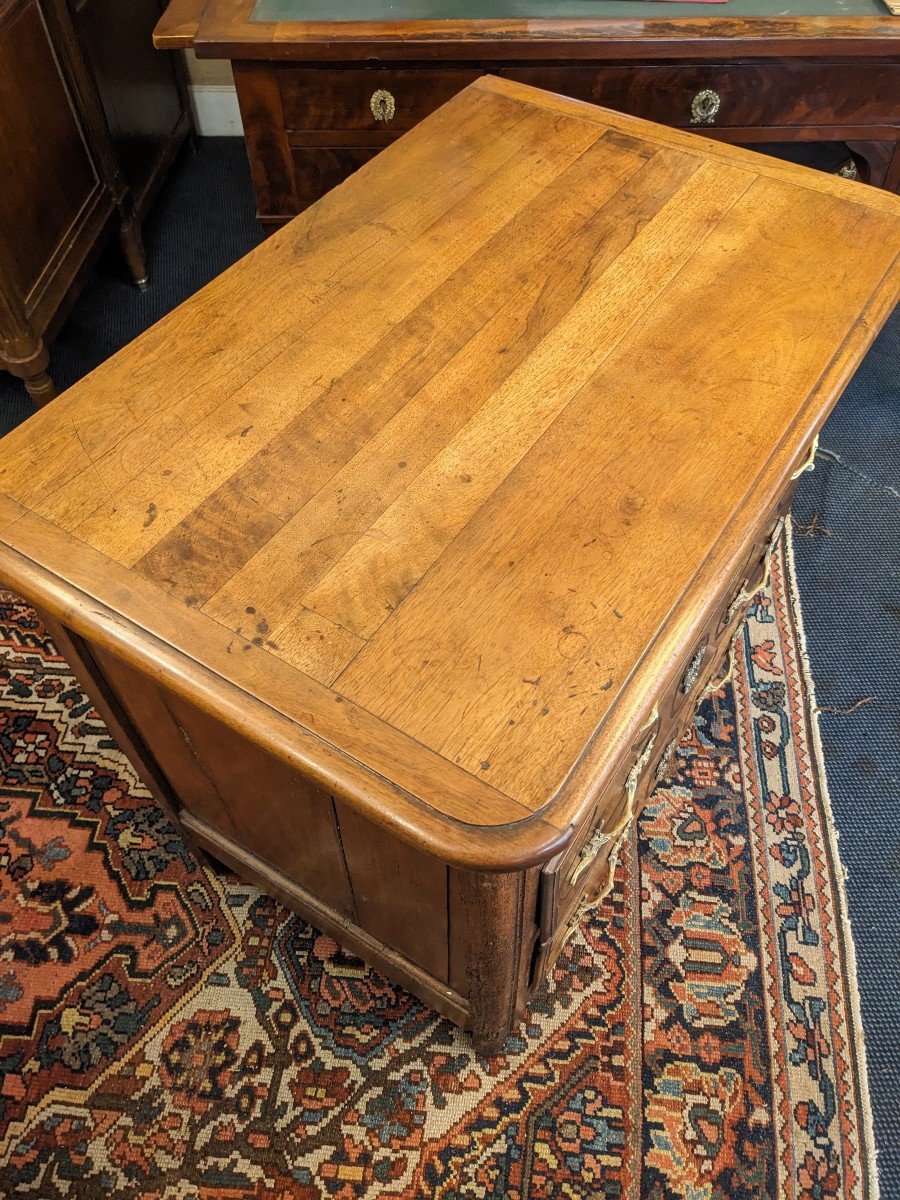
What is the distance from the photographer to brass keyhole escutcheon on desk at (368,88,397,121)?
1.62 metres

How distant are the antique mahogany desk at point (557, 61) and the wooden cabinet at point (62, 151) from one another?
292 millimetres

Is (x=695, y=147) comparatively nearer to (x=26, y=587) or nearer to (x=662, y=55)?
(x=662, y=55)

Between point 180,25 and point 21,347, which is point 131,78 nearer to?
point 180,25

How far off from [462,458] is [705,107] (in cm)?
113

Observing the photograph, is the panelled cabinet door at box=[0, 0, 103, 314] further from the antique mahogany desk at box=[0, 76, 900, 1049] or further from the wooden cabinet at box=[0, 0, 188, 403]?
the antique mahogany desk at box=[0, 76, 900, 1049]

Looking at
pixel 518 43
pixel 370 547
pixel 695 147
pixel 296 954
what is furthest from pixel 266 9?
pixel 296 954

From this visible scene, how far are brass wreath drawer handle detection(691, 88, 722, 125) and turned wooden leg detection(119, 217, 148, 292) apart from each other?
1.30m

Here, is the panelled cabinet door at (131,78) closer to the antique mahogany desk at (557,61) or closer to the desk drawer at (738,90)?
the antique mahogany desk at (557,61)

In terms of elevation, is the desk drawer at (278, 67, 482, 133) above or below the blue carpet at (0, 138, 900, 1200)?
above

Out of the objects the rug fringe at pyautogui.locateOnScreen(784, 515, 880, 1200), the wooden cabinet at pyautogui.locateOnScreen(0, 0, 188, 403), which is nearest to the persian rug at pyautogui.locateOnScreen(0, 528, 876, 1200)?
the rug fringe at pyautogui.locateOnScreen(784, 515, 880, 1200)

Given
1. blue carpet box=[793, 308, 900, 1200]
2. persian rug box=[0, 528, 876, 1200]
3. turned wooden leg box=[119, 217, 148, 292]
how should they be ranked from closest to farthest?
1. persian rug box=[0, 528, 876, 1200]
2. blue carpet box=[793, 308, 900, 1200]
3. turned wooden leg box=[119, 217, 148, 292]

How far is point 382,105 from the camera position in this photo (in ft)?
5.35

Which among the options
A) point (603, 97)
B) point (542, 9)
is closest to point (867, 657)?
point (603, 97)

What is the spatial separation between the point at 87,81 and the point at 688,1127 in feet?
7.09
